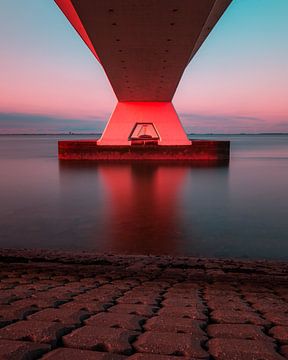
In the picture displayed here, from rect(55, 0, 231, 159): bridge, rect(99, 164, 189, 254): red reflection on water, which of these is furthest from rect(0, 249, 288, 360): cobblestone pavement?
rect(55, 0, 231, 159): bridge

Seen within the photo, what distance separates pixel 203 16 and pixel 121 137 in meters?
17.7

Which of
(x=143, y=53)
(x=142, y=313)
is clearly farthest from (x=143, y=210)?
(x=142, y=313)

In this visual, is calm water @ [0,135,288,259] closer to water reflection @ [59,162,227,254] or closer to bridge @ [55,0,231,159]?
water reflection @ [59,162,227,254]

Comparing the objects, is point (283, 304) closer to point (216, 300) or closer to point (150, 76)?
point (216, 300)

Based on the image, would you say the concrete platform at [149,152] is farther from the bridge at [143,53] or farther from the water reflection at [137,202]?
the water reflection at [137,202]

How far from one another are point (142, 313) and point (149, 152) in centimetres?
2566

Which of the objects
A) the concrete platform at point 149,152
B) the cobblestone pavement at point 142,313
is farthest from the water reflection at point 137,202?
the cobblestone pavement at point 142,313

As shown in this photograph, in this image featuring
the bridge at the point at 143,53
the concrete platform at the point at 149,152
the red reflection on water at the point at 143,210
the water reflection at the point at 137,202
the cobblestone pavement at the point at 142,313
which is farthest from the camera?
the concrete platform at the point at 149,152

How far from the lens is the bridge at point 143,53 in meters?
10.5

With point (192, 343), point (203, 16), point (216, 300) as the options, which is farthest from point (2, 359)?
point (203, 16)

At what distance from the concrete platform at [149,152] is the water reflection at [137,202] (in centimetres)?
164

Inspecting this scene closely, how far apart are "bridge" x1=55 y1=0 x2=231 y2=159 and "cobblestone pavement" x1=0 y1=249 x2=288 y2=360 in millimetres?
8157

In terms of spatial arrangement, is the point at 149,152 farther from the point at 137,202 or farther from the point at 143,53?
the point at 137,202

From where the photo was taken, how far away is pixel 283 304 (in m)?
3.03
